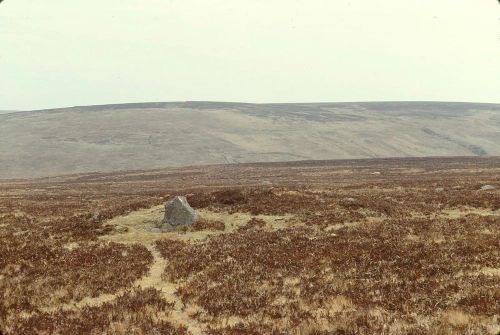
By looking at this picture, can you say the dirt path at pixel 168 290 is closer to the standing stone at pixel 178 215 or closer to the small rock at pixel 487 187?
the standing stone at pixel 178 215

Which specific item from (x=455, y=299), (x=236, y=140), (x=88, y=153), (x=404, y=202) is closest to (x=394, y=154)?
(x=236, y=140)

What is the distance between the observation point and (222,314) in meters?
12.0

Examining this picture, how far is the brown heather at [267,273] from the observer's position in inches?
435

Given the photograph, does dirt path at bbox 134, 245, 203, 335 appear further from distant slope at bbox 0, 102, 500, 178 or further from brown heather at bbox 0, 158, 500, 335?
distant slope at bbox 0, 102, 500, 178

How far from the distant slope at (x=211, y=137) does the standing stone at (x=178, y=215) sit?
322ft

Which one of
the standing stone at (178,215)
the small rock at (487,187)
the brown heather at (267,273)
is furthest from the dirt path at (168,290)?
the small rock at (487,187)

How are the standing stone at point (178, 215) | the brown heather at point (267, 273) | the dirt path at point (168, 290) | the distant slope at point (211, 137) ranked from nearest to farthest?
1. the brown heather at point (267, 273)
2. the dirt path at point (168, 290)
3. the standing stone at point (178, 215)
4. the distant slope at point (211, 137)

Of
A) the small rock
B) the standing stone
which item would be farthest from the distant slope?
the standing stone

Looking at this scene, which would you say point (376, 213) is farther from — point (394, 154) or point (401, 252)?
point (394, 154)

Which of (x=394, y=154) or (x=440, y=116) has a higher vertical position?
(x=440, y=116)

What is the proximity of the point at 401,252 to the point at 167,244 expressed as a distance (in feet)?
37.3

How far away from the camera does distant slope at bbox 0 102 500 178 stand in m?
128

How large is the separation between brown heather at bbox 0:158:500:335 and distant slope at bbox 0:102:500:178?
3935 inches

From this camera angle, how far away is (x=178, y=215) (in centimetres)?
2588
